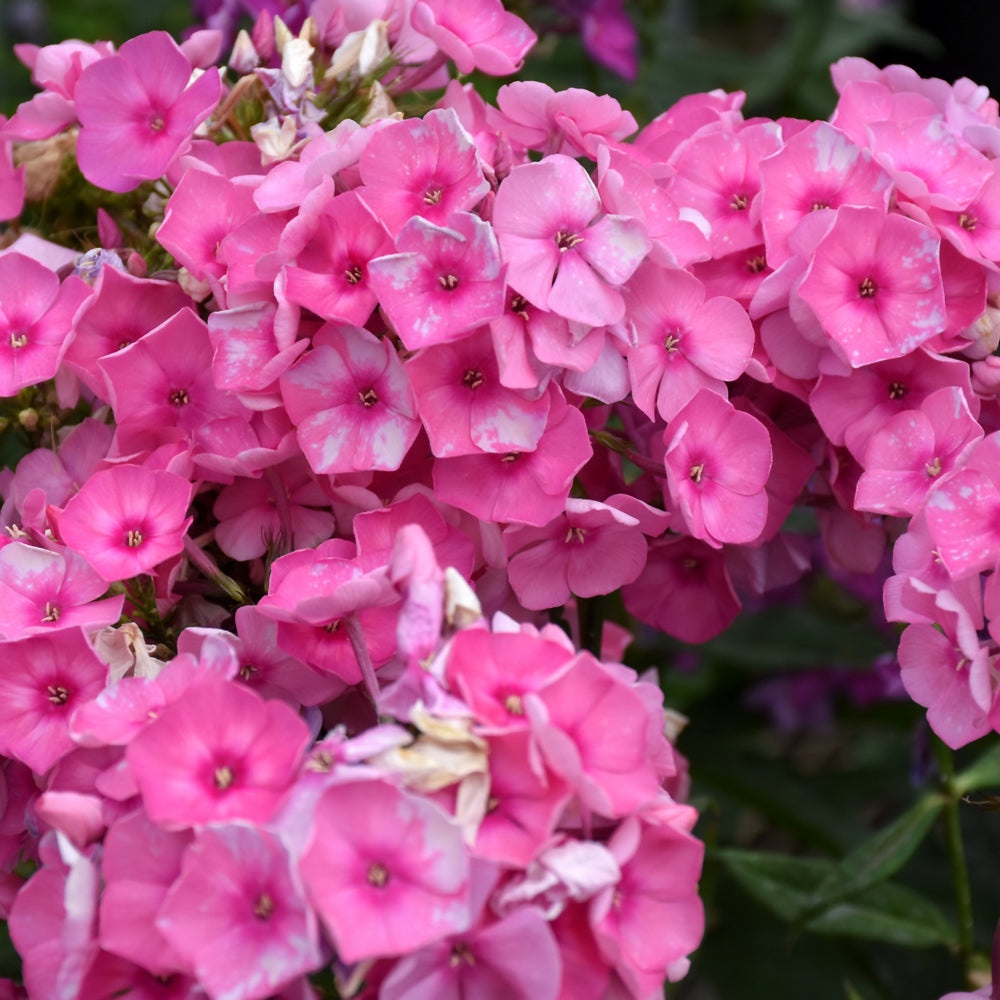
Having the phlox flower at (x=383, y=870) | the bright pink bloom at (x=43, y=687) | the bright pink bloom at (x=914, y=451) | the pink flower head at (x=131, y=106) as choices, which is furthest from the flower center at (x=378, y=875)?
the pink flower head at (x=131, y=106)

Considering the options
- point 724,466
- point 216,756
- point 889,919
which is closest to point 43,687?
point 216,756

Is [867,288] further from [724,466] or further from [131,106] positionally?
[131,106]

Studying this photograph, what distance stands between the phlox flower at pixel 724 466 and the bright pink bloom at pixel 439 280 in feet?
0.38

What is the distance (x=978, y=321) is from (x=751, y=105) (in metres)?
0.80

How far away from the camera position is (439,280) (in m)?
0.55

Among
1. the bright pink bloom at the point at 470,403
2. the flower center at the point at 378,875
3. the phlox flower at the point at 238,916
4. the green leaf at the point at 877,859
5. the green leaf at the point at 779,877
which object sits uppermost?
the bright pink bloom at the point at 470,403

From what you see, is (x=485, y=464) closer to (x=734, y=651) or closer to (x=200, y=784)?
(x=200, y=784)

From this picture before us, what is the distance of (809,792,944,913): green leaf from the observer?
74 cm

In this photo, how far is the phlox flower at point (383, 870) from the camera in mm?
424

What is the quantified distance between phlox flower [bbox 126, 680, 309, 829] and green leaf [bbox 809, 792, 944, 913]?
41 cm

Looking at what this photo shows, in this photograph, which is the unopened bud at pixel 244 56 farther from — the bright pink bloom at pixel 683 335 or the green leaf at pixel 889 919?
the green leaf at pixel 889 919

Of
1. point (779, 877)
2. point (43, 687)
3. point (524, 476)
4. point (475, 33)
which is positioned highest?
point (475, 33)

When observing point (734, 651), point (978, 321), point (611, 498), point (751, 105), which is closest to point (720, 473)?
point (611, 498)

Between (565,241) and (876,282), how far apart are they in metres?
0.16
